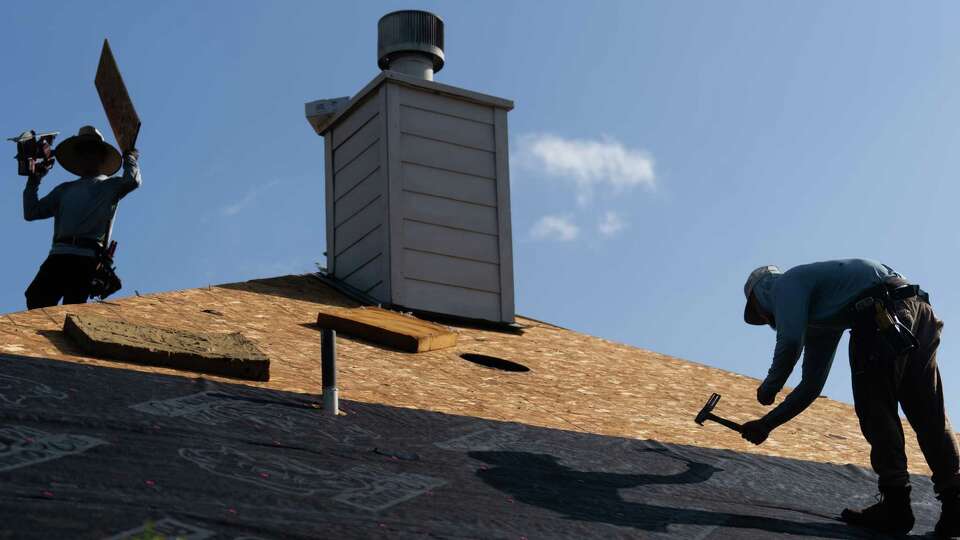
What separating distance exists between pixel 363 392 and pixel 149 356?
1299 millimetres

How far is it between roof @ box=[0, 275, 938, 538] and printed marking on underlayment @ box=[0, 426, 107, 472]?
0.01 m

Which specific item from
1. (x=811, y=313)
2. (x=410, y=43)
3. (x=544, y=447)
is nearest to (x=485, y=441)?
(x=544, y=447)

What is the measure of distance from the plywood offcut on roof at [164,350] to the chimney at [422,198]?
407cm

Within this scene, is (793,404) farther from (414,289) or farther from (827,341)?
(414,289)

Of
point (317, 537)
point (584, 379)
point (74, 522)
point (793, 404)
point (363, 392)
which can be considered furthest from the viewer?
point (584, 379)

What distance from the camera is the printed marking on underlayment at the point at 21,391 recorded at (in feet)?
17.1

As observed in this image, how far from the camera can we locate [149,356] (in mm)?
6754

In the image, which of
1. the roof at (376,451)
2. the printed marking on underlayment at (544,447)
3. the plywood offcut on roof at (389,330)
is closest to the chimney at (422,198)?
the plywood offcut on roof at (389,330)

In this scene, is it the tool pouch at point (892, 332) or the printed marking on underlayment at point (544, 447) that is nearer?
the tool pouch at point (892, 332)

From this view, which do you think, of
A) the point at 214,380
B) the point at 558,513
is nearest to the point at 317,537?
the point at 558,513

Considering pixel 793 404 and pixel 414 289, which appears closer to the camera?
pixel 793 404

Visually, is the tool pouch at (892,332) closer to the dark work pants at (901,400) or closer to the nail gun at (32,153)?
the dark work pants at (901,400)

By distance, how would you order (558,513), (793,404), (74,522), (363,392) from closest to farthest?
1. (74,522)
2. (558,513)
3. (793,404)
4. (363,392)

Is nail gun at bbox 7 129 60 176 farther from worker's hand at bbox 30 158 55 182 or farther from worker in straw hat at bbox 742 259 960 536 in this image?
worker in straw hat at bbox 742 259 960 536
